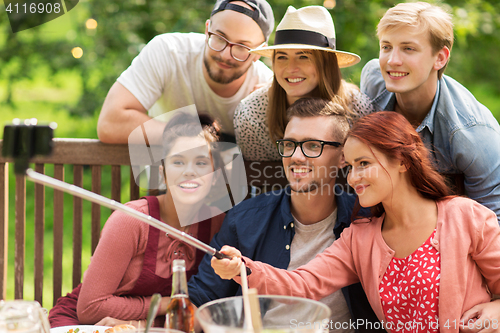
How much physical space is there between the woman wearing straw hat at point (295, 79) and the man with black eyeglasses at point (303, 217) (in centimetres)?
14

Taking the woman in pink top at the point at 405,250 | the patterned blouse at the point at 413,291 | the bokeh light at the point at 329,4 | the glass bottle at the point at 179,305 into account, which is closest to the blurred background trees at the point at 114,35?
the bokeh light at the point at 329,4

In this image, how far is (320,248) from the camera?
224cm

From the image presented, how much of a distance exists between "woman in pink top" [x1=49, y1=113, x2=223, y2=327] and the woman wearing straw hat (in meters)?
0.22

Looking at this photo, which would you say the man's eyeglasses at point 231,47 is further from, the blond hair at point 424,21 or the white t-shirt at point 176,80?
the blond hair at point 424,21

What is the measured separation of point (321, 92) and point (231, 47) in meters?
0.59

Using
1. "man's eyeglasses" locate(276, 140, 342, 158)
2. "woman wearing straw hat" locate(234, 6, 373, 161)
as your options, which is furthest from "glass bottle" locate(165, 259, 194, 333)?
"woman wearing straw hat" locate(234, 6, 373, 161)

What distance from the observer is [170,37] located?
290cm

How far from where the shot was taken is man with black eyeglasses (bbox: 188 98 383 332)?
7.02 feet

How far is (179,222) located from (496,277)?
1.38 metres

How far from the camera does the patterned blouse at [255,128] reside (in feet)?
8.29

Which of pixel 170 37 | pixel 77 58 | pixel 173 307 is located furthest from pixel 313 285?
pixel 77 58

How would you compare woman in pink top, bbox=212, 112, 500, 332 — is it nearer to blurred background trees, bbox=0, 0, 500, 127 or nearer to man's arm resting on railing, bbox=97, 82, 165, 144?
man's arm resting on railing, bbox=97, 82, 165, 144

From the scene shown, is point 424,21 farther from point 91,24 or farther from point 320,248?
point 91,24

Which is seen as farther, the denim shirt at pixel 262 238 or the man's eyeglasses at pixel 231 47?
the man's eyeglasses at pixel 231 47
